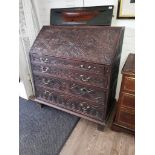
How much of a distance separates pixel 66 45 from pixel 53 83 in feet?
1.57

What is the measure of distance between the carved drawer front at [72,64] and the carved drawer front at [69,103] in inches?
15.4

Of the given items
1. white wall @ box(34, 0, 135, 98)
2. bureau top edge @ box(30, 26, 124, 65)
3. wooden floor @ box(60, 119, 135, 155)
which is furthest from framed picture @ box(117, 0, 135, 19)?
wooden floor @ box(60, 119, 135, 155)

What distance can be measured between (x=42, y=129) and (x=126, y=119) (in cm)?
97

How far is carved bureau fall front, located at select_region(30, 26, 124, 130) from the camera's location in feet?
4.48

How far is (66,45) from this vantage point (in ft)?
5.03

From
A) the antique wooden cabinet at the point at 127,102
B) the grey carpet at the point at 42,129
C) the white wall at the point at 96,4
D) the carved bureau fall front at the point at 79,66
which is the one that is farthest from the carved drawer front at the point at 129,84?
the grey carpet at the point at 42,129

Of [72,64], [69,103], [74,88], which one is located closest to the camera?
[72,64]

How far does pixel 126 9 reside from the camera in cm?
154

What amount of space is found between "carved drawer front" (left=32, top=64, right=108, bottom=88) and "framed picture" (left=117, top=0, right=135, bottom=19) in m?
0.75

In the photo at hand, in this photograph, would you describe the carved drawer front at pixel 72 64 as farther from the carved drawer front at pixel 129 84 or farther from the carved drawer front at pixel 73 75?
the carved drawer front at pixel 129 84

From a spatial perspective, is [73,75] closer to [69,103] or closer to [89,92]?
[89,92]

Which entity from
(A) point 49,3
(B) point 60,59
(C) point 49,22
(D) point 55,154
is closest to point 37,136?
(D) point 55,154

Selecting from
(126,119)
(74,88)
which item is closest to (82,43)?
(74,88)

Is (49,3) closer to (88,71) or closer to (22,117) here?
(88,71)
